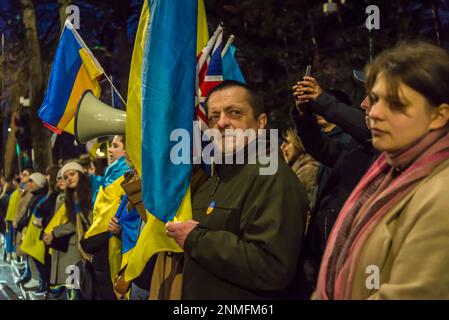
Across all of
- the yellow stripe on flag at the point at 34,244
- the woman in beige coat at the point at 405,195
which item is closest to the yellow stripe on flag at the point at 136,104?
the woman in beige coat at the point at 405,195

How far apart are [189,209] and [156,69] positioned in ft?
2.69

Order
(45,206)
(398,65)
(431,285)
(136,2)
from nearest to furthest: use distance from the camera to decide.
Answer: (431,285), (398,65), (45,206), (136,2)

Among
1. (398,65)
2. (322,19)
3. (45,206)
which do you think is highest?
(322,19)

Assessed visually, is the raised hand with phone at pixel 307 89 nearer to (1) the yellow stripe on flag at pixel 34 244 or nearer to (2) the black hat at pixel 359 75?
(2) the black hat at pixel 359 75

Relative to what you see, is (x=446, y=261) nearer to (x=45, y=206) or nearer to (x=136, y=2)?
(x=45, y=206)

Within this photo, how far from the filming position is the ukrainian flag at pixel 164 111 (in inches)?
179

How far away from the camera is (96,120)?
5.58m

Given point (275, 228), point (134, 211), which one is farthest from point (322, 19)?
point (275, 228)

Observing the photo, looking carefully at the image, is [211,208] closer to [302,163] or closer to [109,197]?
[302,163]

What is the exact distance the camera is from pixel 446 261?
280 cm

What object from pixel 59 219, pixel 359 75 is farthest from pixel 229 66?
pixel 59 219

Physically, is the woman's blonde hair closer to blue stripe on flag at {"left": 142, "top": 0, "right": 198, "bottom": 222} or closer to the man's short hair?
blue stripe on flag at {"left": 142, "top": 0, "right": 198, "bottom": 222}

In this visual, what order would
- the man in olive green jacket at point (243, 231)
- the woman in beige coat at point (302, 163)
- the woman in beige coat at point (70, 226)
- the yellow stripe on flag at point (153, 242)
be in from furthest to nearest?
the woman in beige coat at point (70, 226) → the woman in beige coat at point (302, 163) → the yellow stripe on flag at point (153, 242) → the man in olive green jacket at point (243, 231)

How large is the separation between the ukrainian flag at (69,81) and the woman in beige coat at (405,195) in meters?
3.57
